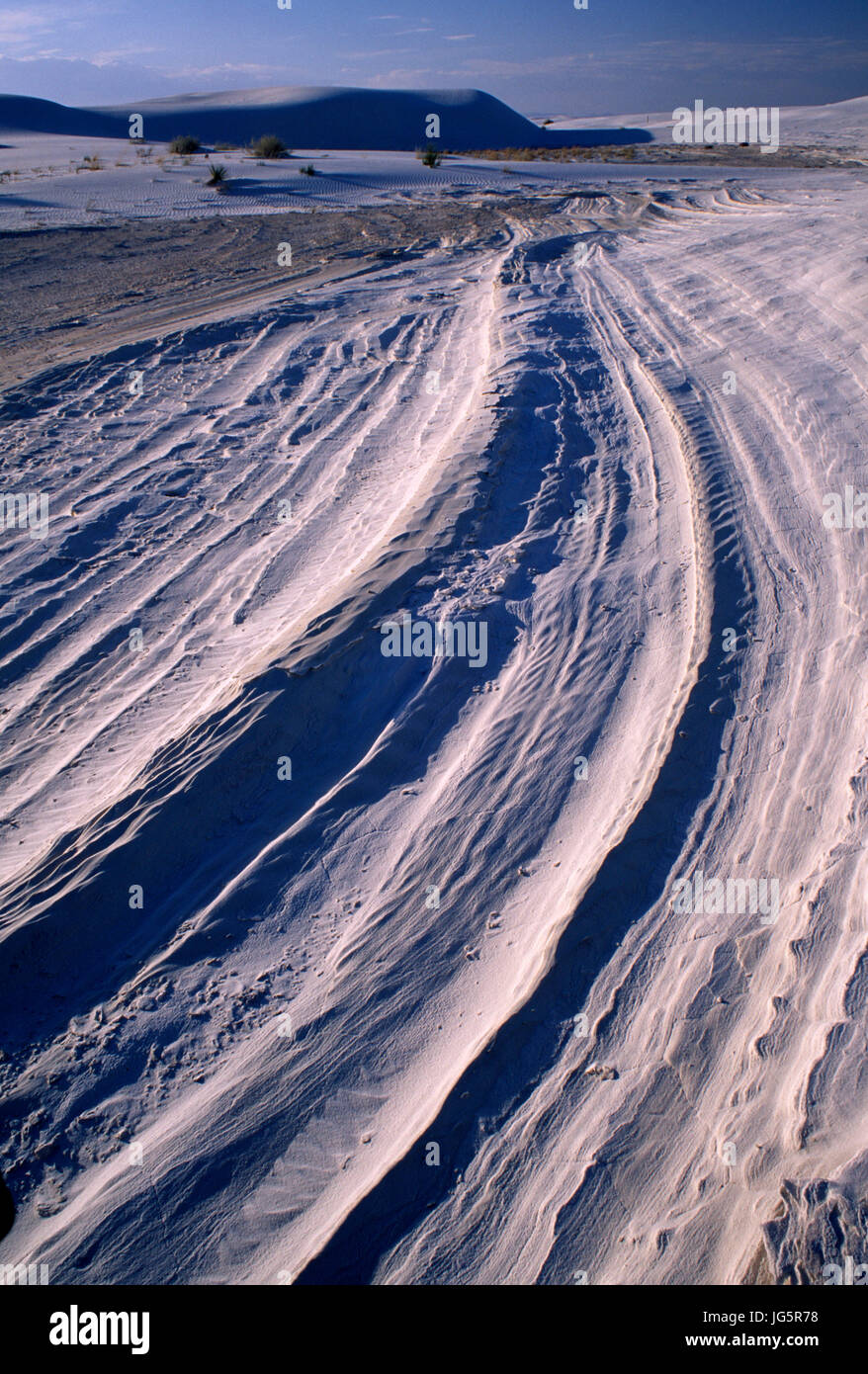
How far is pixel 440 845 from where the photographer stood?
3.36 m

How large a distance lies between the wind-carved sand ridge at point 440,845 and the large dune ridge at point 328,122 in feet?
134

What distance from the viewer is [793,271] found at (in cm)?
994

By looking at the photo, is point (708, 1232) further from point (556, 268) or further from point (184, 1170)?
point (556, 268)

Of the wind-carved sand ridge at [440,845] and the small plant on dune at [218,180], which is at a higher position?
the small plant on dune at [218,180]

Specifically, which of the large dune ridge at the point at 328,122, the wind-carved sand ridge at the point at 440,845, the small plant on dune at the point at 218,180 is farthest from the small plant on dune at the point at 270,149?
the wind-carved sand ridge at the point at 440,845

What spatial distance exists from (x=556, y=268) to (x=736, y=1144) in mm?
11435

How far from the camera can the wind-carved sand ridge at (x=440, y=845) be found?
2.29m

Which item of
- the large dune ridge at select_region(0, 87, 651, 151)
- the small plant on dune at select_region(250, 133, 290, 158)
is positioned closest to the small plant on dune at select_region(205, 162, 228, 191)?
the small plant on dune at select_region(250, 133, 290, 158)

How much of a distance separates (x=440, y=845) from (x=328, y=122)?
47.9 m

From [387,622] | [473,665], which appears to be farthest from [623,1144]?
[387,622]

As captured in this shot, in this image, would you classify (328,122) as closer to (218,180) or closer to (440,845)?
(218,180)

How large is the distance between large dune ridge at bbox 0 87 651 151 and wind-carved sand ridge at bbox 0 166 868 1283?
4095 centimetres

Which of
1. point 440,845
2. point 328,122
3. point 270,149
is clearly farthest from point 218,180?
point 328,122

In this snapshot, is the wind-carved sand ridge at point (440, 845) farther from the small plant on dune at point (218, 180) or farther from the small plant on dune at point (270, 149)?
the small plant on dune at point (270, 149)
